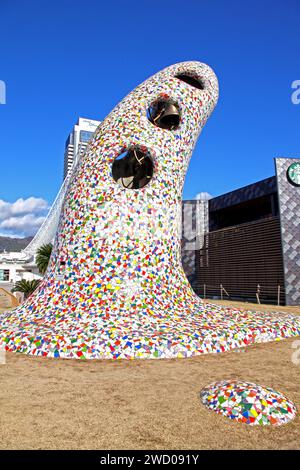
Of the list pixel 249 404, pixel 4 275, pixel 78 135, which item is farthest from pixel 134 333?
pixel 78 135

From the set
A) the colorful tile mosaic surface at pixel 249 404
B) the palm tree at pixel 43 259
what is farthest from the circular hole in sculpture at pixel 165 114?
the palm tree at pixel 43 259

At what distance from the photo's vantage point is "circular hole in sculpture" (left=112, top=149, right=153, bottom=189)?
8.41m

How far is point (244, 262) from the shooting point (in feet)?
61.9

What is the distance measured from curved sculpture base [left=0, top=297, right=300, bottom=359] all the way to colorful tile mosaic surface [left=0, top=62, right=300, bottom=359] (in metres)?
0.02

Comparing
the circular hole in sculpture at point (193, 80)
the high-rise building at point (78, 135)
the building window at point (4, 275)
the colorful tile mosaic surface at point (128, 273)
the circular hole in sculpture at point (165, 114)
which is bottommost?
the building window at point (4, 275)

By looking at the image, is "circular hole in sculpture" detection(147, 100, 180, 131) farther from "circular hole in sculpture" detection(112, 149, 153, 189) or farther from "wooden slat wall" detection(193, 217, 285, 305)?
"wooden slat wall" detection(193, 217, 285, 305)

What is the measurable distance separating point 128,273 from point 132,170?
10.2 ft

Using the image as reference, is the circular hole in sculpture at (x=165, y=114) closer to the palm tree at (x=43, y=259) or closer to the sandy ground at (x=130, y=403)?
the sandy ground at (x=130, y=403)

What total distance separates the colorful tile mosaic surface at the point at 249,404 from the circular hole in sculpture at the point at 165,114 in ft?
23.7

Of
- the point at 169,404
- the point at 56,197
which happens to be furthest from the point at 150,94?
the point at 56,197

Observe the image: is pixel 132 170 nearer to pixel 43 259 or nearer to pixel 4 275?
pixel 43 259

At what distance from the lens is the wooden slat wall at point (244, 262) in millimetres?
16578
